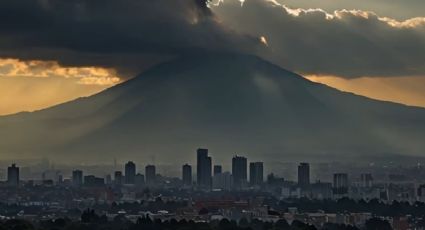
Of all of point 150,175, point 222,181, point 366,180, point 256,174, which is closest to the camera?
point 366,180

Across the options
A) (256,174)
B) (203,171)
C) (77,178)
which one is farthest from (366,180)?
(77,178)

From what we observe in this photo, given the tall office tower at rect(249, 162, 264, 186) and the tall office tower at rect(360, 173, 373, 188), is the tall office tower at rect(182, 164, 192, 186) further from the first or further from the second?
the tall office tower at rect(360, 173, 373, 188)

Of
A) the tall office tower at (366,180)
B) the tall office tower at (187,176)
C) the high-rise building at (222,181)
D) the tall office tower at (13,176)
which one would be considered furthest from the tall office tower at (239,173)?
the tall office tower at (13,176)

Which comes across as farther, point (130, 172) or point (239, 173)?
point (130, 172)

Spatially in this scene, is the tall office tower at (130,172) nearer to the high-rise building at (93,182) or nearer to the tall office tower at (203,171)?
the tall office tower at (203,171)

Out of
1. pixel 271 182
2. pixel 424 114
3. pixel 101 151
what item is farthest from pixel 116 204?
pixel 424 114

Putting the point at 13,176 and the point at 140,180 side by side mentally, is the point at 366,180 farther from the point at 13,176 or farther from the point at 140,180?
the point at 13,176

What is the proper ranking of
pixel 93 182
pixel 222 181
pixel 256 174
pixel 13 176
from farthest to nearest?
pixel 256 174, pixel 222 181, pixel 13 176, pixel 93 182
